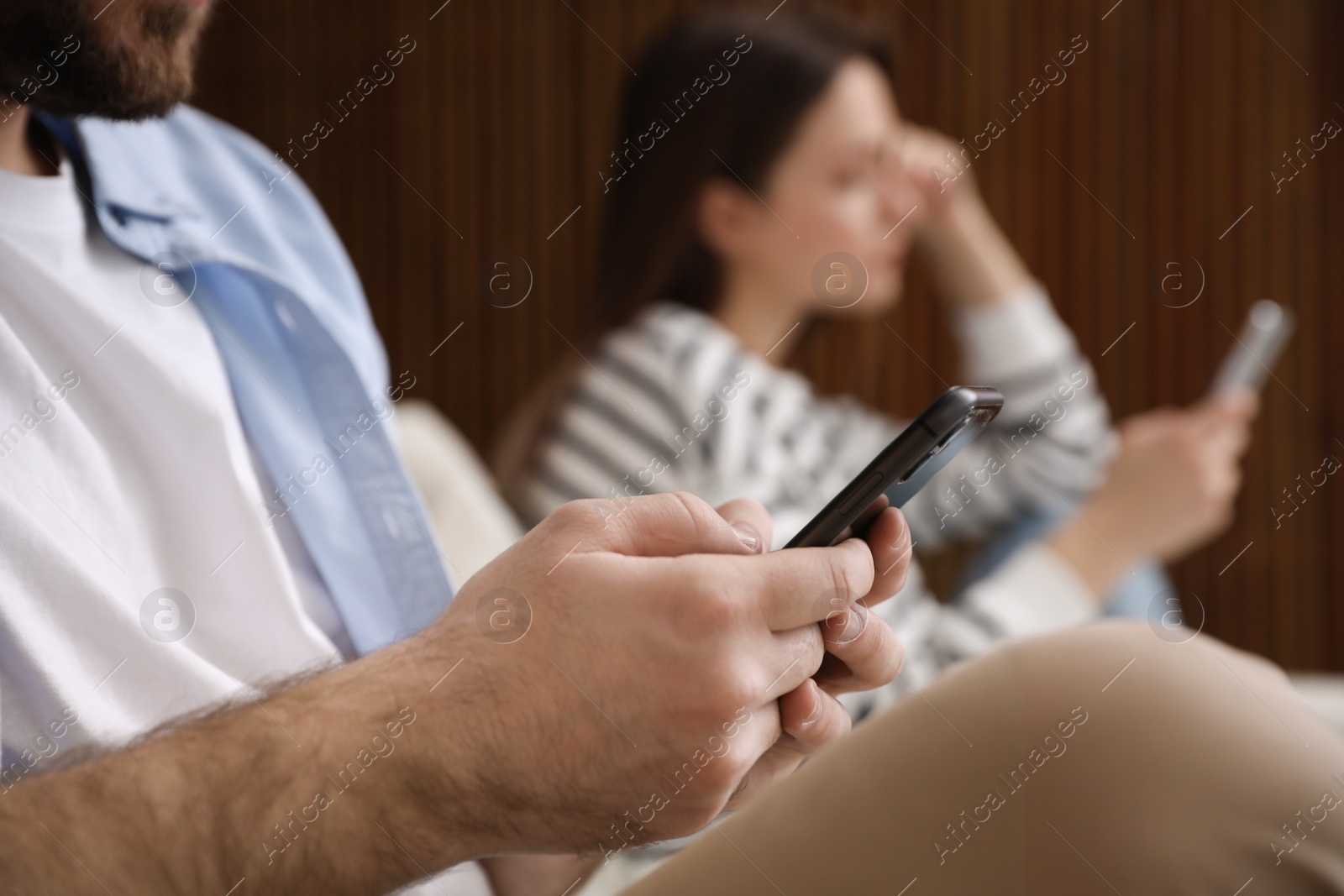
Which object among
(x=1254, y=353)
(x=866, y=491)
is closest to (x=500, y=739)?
(x=866, y=491)

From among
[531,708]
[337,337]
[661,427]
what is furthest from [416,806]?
[661,427]

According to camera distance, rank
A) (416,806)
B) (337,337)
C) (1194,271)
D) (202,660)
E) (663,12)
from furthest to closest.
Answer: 1. (663,12)
2. (1194,271)
3. (337,337)
4. (202,660)
5. (416,806)

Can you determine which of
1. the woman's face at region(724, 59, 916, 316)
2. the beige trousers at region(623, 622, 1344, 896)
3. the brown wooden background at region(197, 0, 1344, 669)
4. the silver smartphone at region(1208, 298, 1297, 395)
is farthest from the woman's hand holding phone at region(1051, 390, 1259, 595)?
the brown wooden background at region(197, 0, 1344, 669)

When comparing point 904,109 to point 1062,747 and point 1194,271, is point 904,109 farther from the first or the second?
point 1062,747

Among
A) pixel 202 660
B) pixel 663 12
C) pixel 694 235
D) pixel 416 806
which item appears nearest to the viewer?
pixel 416 806

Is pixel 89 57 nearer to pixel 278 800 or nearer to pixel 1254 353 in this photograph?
pixel 278 800

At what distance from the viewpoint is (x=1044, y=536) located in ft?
3.93

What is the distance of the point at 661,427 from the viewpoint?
1079mm

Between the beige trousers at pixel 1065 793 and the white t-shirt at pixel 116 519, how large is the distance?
0.20 metres

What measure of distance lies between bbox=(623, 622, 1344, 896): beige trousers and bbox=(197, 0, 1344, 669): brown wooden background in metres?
1.44

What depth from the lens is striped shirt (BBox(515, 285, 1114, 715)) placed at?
99 centimetres

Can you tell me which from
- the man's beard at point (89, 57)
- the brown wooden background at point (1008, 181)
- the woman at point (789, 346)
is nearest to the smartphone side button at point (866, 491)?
the man's beard at point (89, 57)

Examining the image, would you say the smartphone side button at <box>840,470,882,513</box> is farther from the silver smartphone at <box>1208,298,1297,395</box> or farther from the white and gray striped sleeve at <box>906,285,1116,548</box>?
the silver smartphone at <box>1208,298,1297,395</box>

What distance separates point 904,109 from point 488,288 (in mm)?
899
